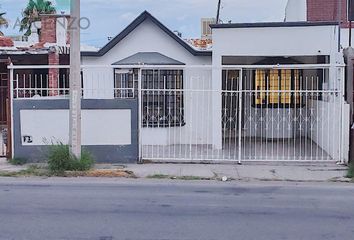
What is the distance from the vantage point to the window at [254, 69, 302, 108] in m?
19.4

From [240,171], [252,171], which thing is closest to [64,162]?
[240,171]

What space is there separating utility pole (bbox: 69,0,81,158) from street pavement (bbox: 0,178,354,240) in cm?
106

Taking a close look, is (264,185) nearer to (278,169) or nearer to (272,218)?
(278,169)

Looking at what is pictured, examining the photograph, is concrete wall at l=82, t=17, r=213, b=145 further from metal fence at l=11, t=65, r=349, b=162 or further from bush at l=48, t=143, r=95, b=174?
bush at l=48, t=143, r=95, b=174

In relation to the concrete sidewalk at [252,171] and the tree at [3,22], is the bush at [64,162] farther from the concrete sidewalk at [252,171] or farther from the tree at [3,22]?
the tree at [3,22]

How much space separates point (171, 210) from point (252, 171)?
15.3 feet

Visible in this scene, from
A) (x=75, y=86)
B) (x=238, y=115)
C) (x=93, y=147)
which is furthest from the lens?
(x=238, y=115)

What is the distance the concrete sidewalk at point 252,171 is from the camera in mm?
12359

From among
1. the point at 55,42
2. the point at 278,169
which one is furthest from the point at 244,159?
Answer: the point at 55,42

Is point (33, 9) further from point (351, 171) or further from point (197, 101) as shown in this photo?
point (351, 171)

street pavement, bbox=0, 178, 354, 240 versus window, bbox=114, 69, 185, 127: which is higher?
window, bbox=114, 69, 185, 127

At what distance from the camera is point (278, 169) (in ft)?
43.7

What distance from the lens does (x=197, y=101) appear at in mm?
17797

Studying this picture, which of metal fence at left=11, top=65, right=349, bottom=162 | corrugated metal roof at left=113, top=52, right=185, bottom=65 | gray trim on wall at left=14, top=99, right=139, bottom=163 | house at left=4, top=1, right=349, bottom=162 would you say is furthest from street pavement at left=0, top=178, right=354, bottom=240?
corrugated metal roof at left=113, top=52, right=185, bottom=65
